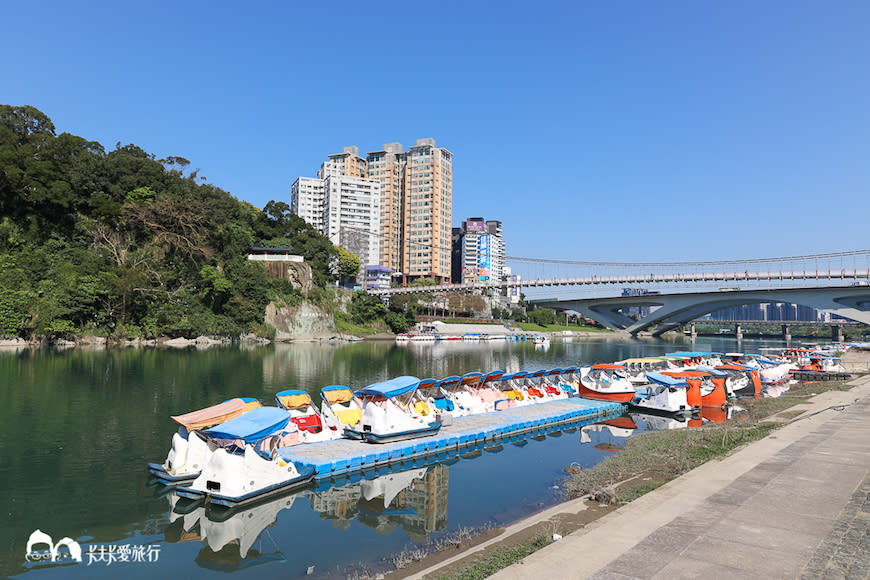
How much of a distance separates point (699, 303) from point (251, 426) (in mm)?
104695

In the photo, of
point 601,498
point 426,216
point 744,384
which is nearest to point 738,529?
point 601,498

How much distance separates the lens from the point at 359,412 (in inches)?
733

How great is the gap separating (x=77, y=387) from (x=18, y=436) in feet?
32.7

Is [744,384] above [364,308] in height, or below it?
below

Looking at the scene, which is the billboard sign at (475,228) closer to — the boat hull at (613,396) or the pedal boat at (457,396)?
the boat hull at (613,396)

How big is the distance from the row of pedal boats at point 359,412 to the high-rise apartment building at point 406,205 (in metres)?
112

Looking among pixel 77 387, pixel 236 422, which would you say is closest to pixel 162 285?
pixel 77 387

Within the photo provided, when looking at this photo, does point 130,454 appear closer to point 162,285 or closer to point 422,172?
point 162,285

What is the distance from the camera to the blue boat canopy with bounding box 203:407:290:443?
38.8ft

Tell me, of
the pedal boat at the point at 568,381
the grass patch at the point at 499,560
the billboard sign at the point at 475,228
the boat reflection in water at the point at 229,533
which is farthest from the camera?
the billboard sign at the point at 475,228

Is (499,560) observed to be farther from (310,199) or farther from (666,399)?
(310,199)

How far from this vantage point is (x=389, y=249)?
147625mm

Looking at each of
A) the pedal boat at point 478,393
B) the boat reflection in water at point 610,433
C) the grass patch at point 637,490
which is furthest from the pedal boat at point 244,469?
the boat reflection in water at point 610,433

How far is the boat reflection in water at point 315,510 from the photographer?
964 cm
